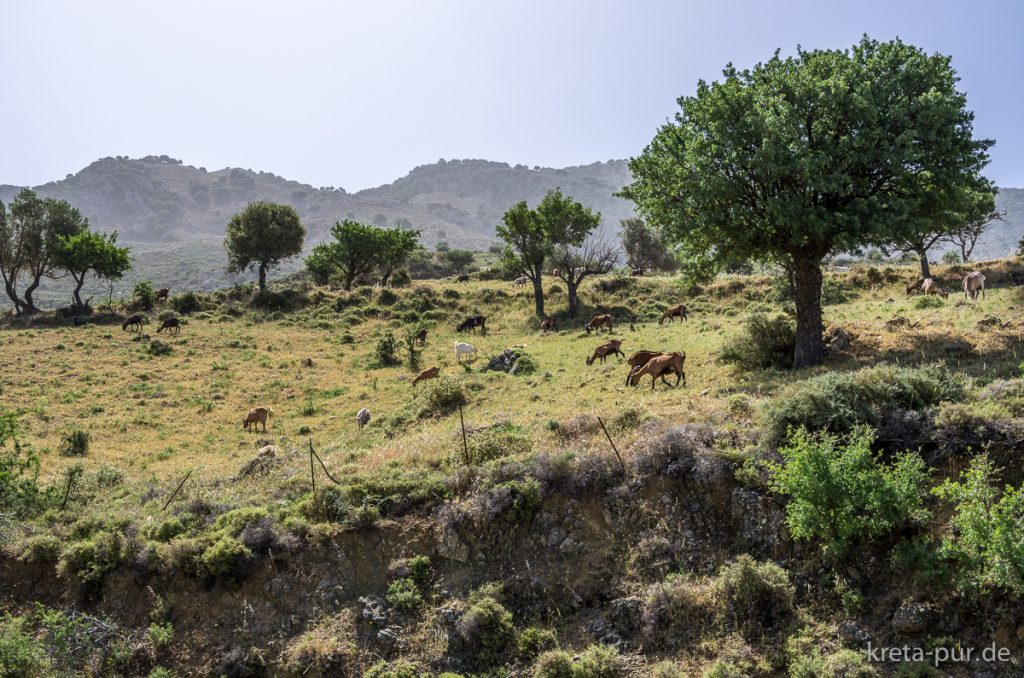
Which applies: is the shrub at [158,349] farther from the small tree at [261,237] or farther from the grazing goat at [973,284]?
the grazing goat at [973,284]

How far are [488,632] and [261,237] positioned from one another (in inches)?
2282

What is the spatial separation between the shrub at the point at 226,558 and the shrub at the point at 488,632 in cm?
505

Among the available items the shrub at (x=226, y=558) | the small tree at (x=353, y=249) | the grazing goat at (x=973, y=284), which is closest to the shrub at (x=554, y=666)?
the shrub at (x=226, y=558)

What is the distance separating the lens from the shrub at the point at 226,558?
12555 mm

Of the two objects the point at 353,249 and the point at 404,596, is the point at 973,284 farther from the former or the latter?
the point at 353,249

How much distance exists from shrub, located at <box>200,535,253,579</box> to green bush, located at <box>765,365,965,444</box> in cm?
1128

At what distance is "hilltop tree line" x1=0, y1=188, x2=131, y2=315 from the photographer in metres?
53.2

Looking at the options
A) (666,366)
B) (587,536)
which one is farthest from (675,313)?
(587,536)

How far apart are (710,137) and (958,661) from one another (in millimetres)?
14825

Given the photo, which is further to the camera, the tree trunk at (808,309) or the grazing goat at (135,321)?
the grazing goat at (135,321)

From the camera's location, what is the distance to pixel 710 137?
18.6 meters

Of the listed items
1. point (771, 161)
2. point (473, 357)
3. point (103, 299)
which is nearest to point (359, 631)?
point (771, 161)

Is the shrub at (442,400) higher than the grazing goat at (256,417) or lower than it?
higher

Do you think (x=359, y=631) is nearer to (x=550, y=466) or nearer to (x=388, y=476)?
(x=388, y=476)
